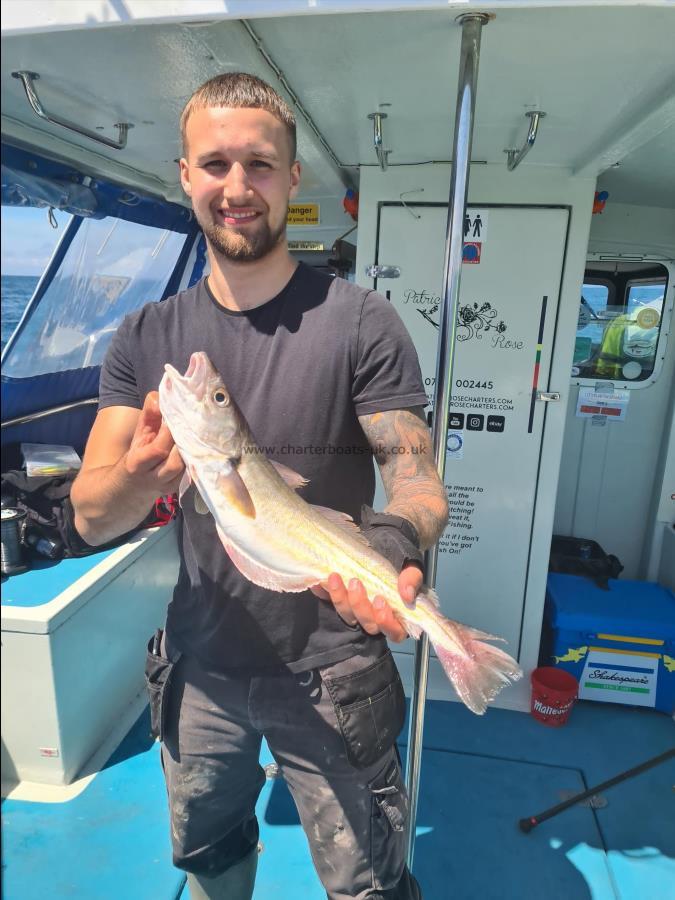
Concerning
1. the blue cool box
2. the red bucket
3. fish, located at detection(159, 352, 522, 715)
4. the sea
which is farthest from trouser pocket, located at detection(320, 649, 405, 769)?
the blue cool box

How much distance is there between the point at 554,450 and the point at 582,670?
4.82ft

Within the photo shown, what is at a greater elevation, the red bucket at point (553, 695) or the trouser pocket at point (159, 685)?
the trouser pocket at point (159, 685)

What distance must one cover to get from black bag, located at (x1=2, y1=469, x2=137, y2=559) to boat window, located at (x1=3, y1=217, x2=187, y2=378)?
2052 millimetres

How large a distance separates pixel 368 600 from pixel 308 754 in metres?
0.69

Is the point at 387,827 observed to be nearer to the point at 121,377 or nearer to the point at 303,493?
the point at 303,493

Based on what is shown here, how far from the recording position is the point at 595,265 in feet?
15.4

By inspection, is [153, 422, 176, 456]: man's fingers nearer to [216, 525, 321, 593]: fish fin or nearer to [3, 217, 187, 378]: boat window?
[216, 525, 321, 593]: fish fin

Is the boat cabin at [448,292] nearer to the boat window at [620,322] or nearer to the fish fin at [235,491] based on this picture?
the boat window at [620,322]

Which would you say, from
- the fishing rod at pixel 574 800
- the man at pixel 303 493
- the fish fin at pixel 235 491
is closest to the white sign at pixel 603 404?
the fishing rod at pixel 574 800

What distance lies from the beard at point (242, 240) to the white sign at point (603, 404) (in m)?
4.14

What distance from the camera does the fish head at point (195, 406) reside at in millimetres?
1149

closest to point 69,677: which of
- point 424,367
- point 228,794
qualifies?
point 228,794

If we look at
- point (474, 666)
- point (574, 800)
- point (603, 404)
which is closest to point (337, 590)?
point (474, 666)

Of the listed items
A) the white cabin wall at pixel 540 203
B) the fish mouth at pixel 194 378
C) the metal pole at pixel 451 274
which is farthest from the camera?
the white cabin wall at pixel 540 203
